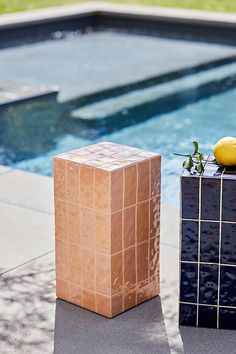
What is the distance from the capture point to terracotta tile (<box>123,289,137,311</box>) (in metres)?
4.12

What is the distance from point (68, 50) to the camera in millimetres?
12656

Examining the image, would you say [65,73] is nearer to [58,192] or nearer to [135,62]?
[135,62]

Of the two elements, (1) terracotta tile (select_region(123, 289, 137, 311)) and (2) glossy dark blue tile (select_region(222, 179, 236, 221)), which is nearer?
(2) glossy dark blue tile (select_region(222, 179, 236, 221))

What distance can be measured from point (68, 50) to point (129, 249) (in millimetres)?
8980

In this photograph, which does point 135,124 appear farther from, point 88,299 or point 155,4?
point 155,4

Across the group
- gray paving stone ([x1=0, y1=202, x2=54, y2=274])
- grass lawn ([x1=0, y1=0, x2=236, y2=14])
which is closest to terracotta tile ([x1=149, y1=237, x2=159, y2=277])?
gray paving stone ([x1=0, y1=202, x2=54, y2=274])

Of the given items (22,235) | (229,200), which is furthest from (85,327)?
(22,235)

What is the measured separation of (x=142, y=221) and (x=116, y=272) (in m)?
0.29

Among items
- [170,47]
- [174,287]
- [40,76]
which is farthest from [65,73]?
[174,287]

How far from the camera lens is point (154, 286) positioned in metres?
4.28

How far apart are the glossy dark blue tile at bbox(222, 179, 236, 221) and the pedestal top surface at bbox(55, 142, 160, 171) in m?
0.47

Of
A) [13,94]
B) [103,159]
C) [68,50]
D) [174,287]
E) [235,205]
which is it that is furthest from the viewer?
[68,50]

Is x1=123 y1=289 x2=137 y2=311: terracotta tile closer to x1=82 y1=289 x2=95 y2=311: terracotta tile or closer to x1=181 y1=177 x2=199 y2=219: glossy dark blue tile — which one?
x1=82 y1=289 x2=95 y2=311: terracotta tile

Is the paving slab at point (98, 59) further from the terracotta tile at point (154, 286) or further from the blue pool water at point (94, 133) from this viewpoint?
the terracotta tile at point (154, 286)
